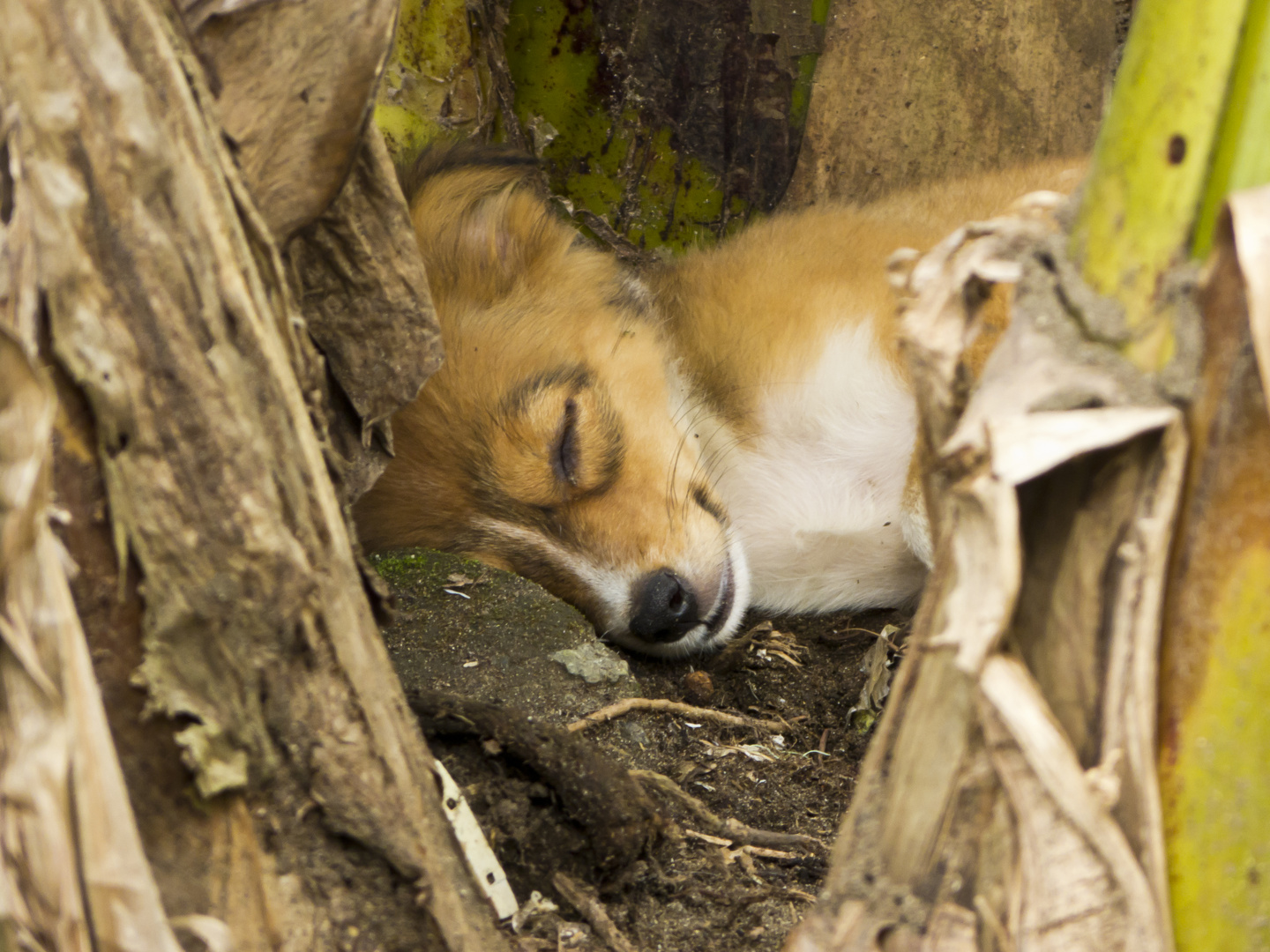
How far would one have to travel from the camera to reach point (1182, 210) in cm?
83

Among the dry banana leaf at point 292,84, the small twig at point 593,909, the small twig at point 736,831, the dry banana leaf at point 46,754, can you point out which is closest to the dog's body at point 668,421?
the small twig at point 736,831

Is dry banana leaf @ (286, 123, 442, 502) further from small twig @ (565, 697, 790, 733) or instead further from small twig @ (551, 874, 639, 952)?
small twig @ (565, 697, 790, 733)

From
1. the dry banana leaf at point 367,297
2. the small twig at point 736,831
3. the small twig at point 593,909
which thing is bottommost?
the small twig at point 736,831

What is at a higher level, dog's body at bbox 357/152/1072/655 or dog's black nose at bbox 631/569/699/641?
dog's body at bbox 357/152/1072/655

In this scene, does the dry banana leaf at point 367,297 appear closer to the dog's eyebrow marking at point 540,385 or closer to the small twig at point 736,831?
the small twig at point 736,831

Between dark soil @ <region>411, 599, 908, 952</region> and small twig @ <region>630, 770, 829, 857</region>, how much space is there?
0.02 metres

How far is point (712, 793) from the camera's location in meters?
1.82

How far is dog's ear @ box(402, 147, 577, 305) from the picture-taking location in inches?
105

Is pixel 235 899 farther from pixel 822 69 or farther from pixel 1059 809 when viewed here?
pixel 822 69

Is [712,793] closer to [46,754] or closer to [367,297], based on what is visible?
[367,297]

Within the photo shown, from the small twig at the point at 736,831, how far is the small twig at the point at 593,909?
0.27 m

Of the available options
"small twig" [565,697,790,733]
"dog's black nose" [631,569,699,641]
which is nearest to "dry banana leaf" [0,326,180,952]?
"small twig" [565,697,790,733]

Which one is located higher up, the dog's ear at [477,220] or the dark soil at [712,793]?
the dog's ear at [477,220]

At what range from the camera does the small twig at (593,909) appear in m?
1.36
